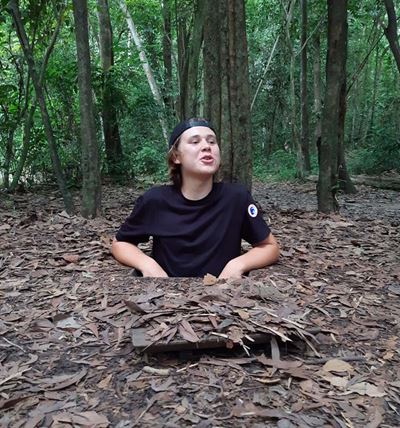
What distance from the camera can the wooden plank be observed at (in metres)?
2.02

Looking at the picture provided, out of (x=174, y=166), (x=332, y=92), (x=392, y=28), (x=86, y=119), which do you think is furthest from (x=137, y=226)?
(x=392, y=28)

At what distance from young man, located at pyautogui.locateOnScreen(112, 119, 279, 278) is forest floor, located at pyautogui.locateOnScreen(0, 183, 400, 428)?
0.56 feet

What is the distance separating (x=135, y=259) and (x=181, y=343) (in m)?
1.12

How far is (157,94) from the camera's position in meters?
12.7

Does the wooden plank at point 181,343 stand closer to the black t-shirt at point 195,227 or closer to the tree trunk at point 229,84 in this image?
the black t-shirt at point 195,227

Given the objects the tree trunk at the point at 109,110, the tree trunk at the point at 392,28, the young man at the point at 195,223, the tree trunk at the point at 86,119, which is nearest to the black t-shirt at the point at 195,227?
the young man at the point at 195,223

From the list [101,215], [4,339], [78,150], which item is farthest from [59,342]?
[78,150]

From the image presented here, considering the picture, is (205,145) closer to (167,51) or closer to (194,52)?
(194,52)

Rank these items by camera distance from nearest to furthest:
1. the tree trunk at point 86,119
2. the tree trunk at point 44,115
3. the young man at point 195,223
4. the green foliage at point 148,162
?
the young man at point 195,223 < the tree trunk at point 86,119 < the tree trunk at point 44,115 < the green foliage at point 148,162

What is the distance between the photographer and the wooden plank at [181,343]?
2018 millimetres

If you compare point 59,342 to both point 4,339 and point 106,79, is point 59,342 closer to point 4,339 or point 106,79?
point 4,339

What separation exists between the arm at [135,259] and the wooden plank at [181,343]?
2.85 feet

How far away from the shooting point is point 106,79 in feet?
28.9

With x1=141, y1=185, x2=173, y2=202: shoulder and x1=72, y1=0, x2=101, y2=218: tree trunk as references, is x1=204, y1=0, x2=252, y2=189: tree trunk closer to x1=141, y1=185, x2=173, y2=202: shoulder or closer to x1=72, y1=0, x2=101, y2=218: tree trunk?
x1=141, y1=185, x2=173, y2=202: shoulder
